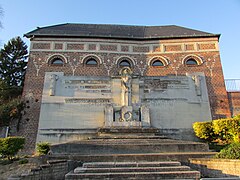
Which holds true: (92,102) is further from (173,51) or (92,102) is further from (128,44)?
(173,51)

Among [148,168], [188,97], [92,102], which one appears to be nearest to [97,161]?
[148,168]

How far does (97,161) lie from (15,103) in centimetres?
1090

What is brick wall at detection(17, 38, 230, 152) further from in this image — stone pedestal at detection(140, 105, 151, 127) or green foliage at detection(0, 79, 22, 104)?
stone pedestal at detection(140, 105, 151, 127)

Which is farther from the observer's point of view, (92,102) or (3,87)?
(3,87)

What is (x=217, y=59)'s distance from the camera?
18.1 meters

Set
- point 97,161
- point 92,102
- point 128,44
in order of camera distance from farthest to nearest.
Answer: point 128,44, point 92,102, point 97,161

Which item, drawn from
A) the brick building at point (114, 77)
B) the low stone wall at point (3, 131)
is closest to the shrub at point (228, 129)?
the brick building at point (114, 77)

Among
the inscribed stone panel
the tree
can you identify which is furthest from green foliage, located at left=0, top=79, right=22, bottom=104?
the inscribed stone panel

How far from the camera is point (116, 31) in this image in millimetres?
20953

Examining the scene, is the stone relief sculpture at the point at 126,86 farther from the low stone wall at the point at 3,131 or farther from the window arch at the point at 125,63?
the low stone wall at the point at 3,131

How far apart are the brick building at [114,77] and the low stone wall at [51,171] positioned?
22.8ft

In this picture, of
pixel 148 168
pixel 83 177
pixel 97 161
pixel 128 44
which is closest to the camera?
pixel 83 177

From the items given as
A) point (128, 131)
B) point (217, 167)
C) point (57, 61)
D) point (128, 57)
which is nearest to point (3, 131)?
point (57, 61)

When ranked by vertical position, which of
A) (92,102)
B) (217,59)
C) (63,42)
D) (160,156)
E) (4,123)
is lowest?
(160,156)
